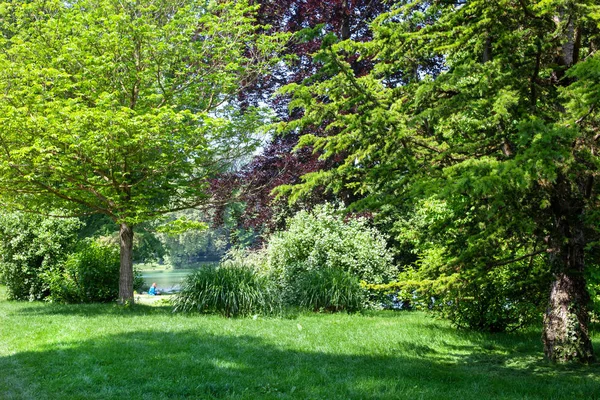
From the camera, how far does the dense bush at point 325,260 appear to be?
11992 millimetres

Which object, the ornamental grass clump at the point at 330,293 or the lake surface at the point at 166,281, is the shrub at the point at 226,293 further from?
the lake surface at the point at 166,281

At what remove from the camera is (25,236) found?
46.3ft

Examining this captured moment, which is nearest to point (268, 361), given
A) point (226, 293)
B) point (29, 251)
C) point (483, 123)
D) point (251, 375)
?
point (251, 375)

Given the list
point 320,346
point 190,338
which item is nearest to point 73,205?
point 190,338

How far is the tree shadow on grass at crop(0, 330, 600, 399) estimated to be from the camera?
4875 millimetres

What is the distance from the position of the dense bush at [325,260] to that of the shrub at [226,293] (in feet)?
5.06

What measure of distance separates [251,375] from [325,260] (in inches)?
324

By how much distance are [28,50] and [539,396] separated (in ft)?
36.9

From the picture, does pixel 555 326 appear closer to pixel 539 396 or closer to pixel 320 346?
pixel 539 396

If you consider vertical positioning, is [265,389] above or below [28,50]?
below

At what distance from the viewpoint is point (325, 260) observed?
13602 mm

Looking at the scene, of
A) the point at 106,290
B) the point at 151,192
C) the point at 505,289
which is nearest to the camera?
the point at 505,289

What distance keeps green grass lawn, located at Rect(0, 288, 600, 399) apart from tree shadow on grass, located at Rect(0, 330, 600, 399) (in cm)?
1

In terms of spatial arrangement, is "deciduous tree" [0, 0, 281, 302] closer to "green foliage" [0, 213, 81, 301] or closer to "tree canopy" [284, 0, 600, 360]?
"green foliage" [0, 213, 81, 301]
